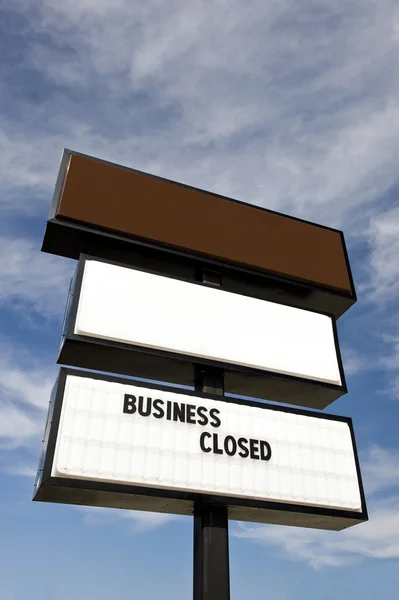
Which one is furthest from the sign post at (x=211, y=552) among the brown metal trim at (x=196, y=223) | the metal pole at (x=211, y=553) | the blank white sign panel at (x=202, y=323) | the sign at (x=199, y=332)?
the brown metal trim at (x=196, y=223)

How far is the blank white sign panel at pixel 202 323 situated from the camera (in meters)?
11.6

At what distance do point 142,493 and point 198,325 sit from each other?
4.04 meters

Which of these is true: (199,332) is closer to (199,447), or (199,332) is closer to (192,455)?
(199,447)

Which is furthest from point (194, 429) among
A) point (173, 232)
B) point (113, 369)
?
point (173, 232)

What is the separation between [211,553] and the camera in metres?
10.3

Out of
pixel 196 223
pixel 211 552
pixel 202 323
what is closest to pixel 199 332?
pixel 202 323

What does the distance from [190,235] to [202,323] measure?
8.57 feet

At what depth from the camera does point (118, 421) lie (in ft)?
33.7

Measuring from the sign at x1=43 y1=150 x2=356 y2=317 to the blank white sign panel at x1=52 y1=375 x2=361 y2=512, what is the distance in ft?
12.7

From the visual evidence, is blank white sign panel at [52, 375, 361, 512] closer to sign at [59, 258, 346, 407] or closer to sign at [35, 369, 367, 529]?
sign at [35, 369, 367, 529]

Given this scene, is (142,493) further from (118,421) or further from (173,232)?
(173,232)

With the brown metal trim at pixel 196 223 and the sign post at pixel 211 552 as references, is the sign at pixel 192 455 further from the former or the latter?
the brown metal trim at pixel 196 223

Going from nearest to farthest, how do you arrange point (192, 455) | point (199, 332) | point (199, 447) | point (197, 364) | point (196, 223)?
point (192, 455) → point (199, 447) → point (197, 364) → point (199, 332) → point (196, 223)

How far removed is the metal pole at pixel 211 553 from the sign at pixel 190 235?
19.7 ft
